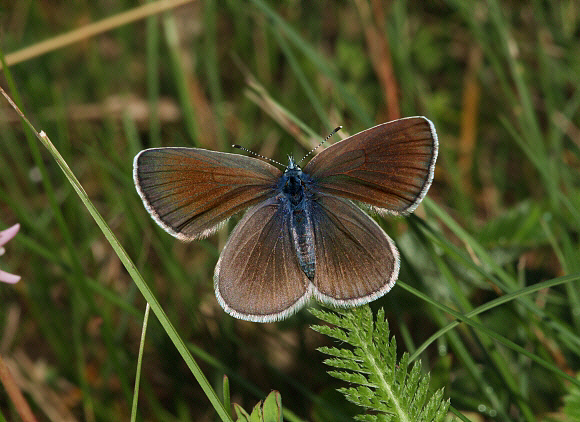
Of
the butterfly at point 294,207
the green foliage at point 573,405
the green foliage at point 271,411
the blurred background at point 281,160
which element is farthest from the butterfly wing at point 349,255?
the green foliage at point 573,405

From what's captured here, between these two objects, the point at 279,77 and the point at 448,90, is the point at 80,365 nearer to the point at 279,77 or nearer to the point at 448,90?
the point at 279,77

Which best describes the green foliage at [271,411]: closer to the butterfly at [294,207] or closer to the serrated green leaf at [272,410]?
the serrated green leaf at [272,410]

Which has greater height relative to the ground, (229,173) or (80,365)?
(229,173)

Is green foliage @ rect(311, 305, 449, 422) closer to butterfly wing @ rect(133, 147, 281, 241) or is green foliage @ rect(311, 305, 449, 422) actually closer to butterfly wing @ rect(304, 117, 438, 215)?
butterfly wing @ rect(304, 117, 438, 215)

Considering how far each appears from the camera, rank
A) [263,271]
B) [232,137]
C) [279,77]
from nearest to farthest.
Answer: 1. [263,271]
2. [232,137]
3. [279,77]

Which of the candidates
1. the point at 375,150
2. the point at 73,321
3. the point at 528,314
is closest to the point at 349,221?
the point at 375,150

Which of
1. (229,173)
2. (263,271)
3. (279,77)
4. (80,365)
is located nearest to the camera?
(263,271)
